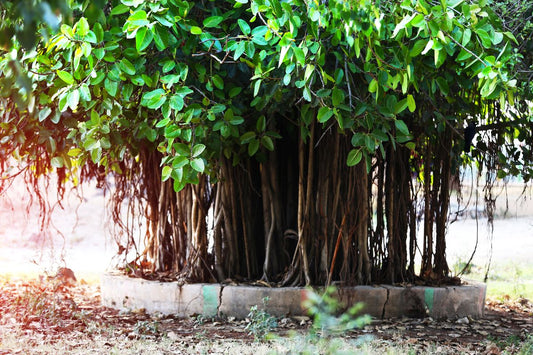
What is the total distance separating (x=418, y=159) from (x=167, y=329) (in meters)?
2.96

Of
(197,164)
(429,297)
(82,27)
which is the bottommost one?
(429,297)

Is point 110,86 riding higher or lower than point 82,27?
lower

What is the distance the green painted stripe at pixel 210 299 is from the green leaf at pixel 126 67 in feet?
7.58

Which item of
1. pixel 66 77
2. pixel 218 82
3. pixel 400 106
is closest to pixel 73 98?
pixel 66 77

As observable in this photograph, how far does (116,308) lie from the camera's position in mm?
5969

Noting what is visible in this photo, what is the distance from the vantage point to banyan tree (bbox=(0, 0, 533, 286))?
11.5 ft

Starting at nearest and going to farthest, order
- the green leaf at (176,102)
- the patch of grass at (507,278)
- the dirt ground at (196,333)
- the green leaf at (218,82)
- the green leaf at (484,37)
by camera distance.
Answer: the green leaf at (484,37) < the green leaf at (176,102) < the dirt ground at (196,333) < the green leaf at (218,82) < the patch of grass at (507,278)

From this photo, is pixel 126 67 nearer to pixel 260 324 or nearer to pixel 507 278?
pixel 260 324

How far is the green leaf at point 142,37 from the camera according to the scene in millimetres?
3402

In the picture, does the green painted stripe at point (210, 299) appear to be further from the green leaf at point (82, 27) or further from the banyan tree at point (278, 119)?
the green leaf at point (82, 27)

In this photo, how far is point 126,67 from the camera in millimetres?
3869

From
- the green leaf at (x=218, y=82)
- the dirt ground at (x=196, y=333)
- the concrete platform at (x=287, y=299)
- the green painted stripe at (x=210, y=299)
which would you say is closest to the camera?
the dirt ground at (x=196, y=333)

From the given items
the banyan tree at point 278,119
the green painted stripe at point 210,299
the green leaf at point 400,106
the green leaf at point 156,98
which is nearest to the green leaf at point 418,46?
the banyan tree at point 278,119

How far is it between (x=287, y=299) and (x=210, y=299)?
0.68 meters
